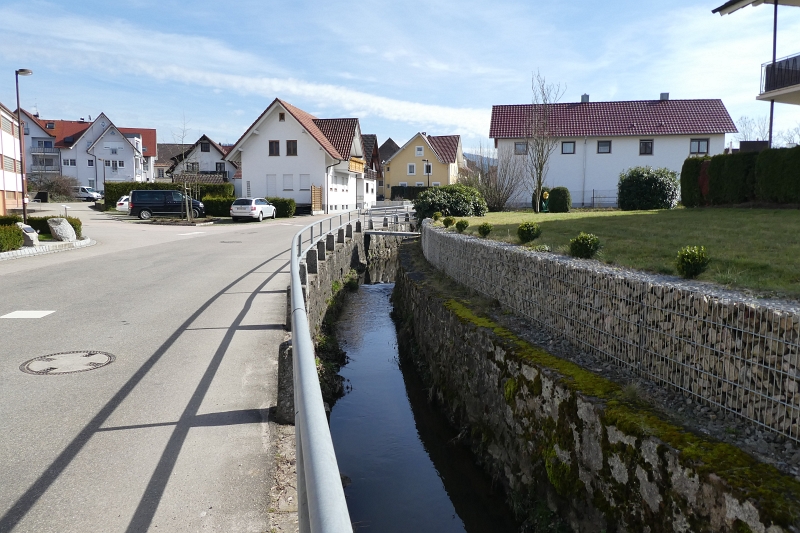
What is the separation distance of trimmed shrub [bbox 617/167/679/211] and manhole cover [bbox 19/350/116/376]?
2201 centimetres

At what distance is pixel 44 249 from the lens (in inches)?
715

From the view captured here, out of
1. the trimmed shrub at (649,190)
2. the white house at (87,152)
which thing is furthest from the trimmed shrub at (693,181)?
the white house at (87,152)

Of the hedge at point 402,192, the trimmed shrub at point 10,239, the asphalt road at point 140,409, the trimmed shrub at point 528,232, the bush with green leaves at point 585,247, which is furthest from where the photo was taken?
the hedge at point 402,192

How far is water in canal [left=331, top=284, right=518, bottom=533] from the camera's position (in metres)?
6.36

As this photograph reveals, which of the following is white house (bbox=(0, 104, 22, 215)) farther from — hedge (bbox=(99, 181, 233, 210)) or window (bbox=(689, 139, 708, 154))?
window (bbox=(689, 139, 708, 154))

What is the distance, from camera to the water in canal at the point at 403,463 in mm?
6363

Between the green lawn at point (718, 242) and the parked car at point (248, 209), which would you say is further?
the parked car at point (248, 209)

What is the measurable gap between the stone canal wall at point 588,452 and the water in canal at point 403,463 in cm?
32

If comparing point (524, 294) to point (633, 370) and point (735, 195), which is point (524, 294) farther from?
point (735, 195)

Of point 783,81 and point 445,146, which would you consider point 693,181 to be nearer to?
point 783,81

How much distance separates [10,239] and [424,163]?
62.1 m

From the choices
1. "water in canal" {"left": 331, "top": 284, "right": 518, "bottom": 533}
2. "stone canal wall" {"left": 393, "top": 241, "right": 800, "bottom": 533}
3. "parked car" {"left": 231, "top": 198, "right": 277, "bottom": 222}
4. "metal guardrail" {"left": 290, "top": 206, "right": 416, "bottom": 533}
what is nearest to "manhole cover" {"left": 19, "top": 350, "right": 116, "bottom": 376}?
"water in canal" {"left": 331, "top": 284, "right": 518, "bottom": 533}

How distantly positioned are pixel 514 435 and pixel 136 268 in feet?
36.6

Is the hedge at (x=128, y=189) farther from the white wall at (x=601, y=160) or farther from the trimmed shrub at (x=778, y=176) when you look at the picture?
the trimmed shrub at (x=778, y=176)
